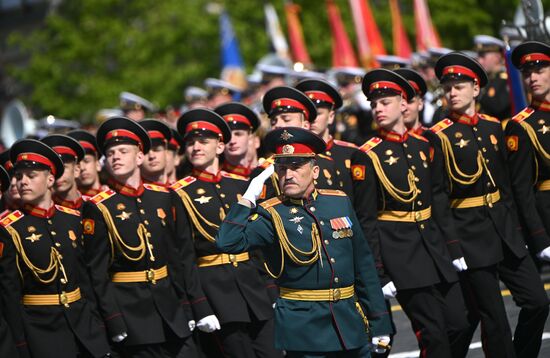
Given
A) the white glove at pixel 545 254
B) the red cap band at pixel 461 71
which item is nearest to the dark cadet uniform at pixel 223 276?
the red cap band at pixel 461 71

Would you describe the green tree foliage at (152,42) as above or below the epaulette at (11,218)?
above

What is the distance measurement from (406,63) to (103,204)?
8.85 metres

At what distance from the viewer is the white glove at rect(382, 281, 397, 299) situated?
1040 centimetres

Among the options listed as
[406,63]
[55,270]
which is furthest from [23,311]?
[406,63]

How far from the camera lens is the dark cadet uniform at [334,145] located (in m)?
11.1

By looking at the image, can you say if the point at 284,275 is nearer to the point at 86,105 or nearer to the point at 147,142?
the point at 147,142

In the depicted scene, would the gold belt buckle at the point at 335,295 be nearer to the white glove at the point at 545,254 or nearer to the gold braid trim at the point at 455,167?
the gold braid trim at the point at 455,167

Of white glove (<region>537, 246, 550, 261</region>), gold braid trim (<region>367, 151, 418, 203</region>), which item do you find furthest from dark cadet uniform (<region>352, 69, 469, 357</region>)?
white glove (<region>537, 246, 550, 261</region>)

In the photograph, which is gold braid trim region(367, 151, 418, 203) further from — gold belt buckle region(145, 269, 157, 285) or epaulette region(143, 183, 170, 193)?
gold belt buckle region(145, 269, 157, 285)

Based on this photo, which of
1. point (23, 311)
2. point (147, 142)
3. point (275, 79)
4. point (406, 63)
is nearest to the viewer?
point (23, 311)

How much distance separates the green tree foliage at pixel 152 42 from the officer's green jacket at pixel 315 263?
28.4 m

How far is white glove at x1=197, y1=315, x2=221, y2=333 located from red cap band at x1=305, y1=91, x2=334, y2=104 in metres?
2.54

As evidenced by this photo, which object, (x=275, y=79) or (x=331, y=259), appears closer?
(x=331, y=259)

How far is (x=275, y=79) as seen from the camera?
2169cm
